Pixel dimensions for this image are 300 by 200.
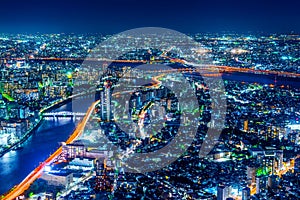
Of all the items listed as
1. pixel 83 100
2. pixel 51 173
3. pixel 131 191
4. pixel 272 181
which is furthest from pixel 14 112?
pixel 272 181

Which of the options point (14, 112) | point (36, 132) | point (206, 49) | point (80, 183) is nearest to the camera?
point (80, 183)

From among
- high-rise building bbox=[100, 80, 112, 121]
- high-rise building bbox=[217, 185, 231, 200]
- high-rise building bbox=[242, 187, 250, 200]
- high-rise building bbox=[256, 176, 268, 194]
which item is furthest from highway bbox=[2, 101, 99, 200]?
high-rise building bbox=[256, 176, 268, 194]

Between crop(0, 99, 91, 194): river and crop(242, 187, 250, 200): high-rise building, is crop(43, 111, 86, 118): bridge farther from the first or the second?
crop(242, 187, 250, 200): high-rise building

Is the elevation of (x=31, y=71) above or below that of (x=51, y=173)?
above

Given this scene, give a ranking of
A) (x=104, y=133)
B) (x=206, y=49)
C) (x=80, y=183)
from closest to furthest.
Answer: (x=80, y=183), (x=104, y=133), (x=206, y=49)

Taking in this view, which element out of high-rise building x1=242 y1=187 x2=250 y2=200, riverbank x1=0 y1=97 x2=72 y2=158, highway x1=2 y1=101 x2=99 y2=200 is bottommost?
high-rise building x1=242 y1=187 x2=250 y2=200

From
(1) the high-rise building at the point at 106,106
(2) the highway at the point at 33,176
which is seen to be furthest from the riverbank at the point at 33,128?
(1) the high-rise building at the point at 106,106

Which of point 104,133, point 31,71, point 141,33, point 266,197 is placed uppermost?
point 141,33

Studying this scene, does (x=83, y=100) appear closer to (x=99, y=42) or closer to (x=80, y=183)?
(x=80, y=183)

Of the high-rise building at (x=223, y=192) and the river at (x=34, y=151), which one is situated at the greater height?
the river at (x=34, y=151)

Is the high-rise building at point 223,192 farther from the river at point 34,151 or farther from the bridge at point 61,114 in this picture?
the bridge at point 61,114

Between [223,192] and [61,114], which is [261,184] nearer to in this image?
[223,192]
